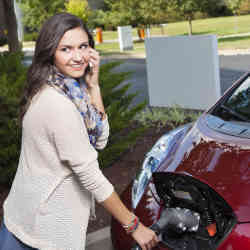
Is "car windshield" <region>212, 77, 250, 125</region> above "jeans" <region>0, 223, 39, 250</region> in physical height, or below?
above

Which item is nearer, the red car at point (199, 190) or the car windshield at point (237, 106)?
the red car at point (199, 190)

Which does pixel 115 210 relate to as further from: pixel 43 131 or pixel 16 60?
pixel 16 60

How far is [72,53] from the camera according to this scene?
6.01 feet

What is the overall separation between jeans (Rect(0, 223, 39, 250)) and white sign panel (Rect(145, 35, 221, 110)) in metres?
5.61

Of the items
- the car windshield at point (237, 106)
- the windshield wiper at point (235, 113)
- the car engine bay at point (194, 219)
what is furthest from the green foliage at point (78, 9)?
the car engine bay at point (194, 219)

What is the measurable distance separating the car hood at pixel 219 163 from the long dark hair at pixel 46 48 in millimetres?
970

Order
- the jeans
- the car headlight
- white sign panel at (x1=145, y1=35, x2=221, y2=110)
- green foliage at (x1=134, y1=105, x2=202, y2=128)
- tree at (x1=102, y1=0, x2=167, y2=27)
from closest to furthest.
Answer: the jeans
the car headlight
green foliage at (x1=134, y1=105, x2=202, y2=128)
white sign panel at (x1=145, y1=35, x2=221, y2=110)
tree at (x1=102, y1=0, x2=167, y2=27)

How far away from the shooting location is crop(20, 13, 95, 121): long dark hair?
5.89 feet

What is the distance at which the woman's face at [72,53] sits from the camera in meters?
1.82

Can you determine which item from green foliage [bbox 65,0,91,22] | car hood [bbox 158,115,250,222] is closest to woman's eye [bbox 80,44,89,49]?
car hood [bbox 158,115,250,222]

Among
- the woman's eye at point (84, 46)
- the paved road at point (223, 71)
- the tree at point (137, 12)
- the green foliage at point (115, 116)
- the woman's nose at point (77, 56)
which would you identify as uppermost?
the tree at point (137, 12)

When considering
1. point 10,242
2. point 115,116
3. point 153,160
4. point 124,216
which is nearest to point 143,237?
point 124,216

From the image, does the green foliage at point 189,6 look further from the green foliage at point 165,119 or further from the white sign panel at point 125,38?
the green foliage at point 165,119

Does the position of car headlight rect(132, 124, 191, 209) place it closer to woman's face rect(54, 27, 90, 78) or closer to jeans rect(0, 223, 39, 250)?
jeans rect(0, 223, 39, 250)
